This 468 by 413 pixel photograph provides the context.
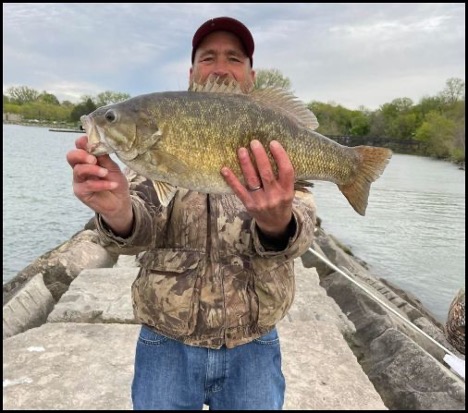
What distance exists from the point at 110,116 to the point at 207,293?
114cm

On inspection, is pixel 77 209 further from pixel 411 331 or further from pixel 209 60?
pixel 209 60

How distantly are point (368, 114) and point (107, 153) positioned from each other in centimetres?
11708

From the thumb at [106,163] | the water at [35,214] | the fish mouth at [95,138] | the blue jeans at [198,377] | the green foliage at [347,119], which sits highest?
the fish mouth at [95,138]

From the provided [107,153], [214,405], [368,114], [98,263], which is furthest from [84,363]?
[368,114]

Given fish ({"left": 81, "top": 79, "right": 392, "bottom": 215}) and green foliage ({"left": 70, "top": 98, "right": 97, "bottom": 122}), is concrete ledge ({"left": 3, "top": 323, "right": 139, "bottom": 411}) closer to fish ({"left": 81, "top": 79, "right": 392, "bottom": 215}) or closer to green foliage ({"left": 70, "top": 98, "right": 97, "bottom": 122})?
green foliage ({"left": 70, "top": 98, "right": 97, "bottom": 122})

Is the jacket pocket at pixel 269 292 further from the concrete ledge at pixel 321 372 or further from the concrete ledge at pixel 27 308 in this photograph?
the concrete ledge at pixel 27 308

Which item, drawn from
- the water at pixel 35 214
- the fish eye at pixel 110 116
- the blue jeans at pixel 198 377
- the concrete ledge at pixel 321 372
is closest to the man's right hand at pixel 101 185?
the fish eye at pixel 110 116

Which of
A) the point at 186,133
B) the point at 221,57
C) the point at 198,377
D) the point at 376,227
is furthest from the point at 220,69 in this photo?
the point at 376,227

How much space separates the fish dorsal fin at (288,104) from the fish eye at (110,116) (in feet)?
2.48

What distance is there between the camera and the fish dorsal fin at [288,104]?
8.37 feet

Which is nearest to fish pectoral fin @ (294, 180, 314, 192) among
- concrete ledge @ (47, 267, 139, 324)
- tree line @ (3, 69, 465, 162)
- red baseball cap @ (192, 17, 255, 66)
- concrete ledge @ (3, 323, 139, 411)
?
red baseball cap @ (192, 17, 255, 66)

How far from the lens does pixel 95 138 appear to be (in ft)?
7.63

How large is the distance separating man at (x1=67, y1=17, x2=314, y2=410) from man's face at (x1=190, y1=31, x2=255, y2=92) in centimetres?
85

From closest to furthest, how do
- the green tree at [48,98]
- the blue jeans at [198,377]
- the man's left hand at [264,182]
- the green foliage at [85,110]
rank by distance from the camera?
the man's left hand at [264,182], the blue jeans at [198,377], the green foliage at [85,110], the green tree at [48,98]
